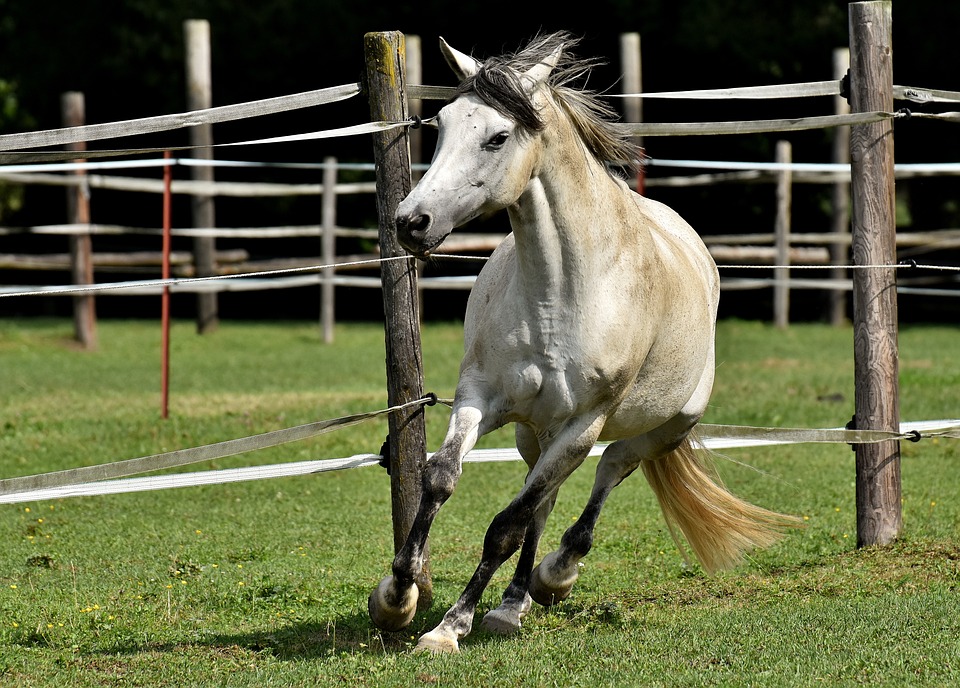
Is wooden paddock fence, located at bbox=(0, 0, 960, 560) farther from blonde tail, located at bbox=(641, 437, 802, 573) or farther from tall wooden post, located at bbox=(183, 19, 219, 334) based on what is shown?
tall wooden post, located at bbox=(183, 19, 219, 334)

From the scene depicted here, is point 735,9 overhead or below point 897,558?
overhead

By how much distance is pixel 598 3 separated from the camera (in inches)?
802

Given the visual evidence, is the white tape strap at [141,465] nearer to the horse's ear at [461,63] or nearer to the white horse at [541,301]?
the white horse at [541,301]

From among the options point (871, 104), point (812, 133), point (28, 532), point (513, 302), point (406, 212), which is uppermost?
point (812, 133)

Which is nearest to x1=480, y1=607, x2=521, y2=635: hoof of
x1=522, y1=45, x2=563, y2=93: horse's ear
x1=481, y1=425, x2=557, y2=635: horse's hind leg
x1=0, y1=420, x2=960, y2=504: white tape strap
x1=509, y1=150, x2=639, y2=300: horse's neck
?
x1=481, y1=425, x2=557, y2=635: horse's hind leg

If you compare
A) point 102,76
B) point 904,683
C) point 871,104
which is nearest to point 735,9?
point 102,76

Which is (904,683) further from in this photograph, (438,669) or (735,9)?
(735,9)

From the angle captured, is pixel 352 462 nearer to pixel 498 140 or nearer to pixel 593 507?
pixel 593 507

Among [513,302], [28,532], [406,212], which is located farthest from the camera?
[28,532]

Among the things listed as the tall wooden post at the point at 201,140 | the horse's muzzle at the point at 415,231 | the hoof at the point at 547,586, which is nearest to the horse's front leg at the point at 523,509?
the hoof at the point at 547,586

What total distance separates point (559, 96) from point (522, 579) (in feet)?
6.13

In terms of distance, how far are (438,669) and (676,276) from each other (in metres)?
1.78

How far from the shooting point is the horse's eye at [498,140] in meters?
3.83

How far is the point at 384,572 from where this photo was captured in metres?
5.53
